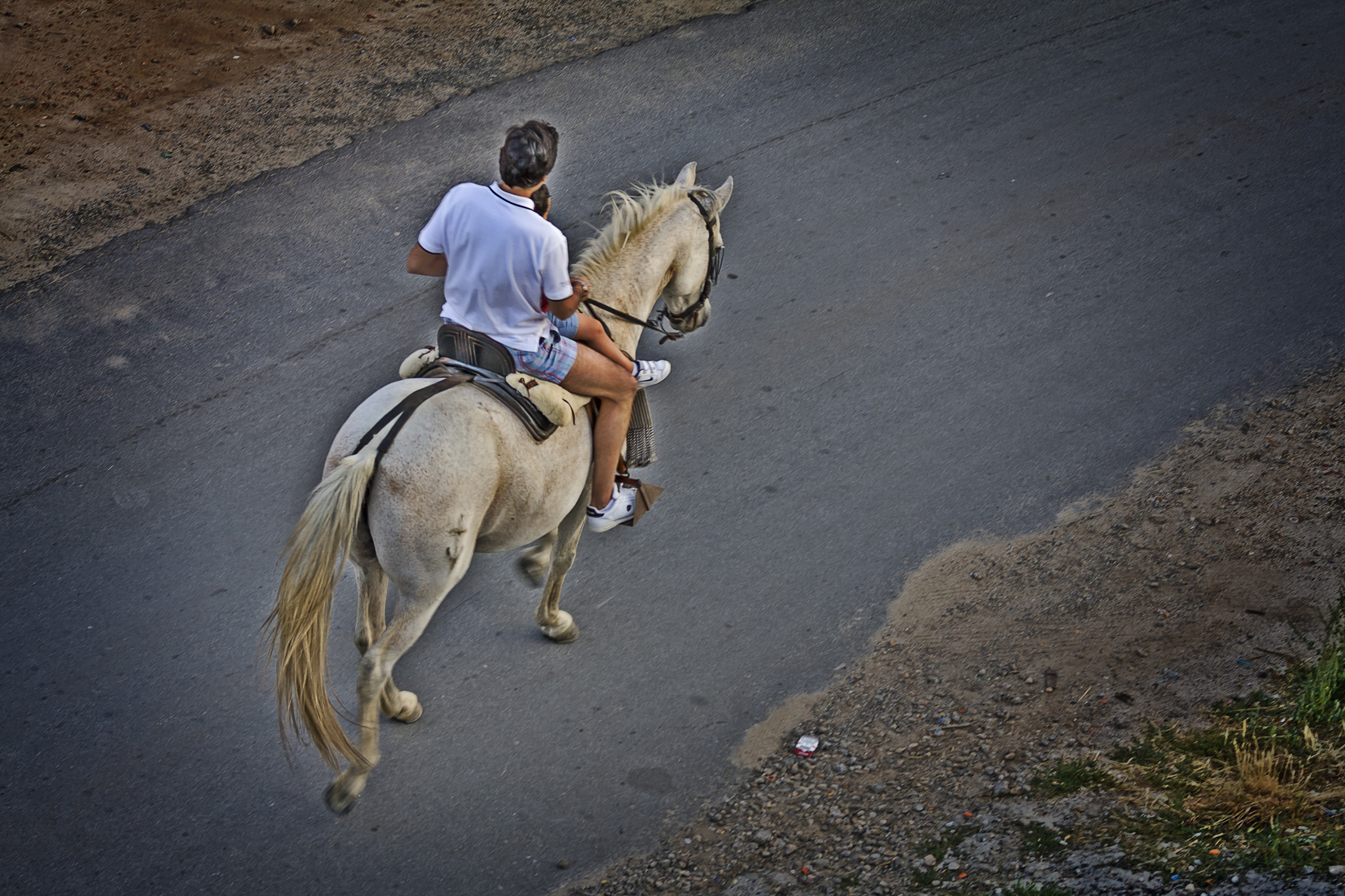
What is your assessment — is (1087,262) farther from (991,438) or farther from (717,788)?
(717,788)

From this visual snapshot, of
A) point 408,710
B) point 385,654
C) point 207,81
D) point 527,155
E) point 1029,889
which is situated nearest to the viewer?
point 1029,889

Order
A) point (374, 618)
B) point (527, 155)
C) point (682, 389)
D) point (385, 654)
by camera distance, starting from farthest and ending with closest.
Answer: point (682, 389), point (374, 618), point (385, 654), point (527, 155)

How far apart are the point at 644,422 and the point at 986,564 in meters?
2.16

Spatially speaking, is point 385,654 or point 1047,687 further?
point 1047,687

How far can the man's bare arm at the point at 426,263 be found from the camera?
4.05 m

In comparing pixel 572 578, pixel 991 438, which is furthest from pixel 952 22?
pixel 572 578

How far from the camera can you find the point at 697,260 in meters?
4.85

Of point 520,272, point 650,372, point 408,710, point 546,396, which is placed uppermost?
point 520,272

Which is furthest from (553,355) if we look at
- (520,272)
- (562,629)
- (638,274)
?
(562,629)

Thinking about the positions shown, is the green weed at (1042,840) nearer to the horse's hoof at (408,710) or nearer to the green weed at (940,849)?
the green weed at (940,849)

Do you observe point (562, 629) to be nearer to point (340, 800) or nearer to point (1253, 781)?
point (340, 800)

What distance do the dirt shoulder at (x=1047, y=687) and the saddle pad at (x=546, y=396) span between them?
1822 millimetres

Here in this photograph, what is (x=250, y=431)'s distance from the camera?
604 centimetres

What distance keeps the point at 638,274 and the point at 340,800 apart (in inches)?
108
